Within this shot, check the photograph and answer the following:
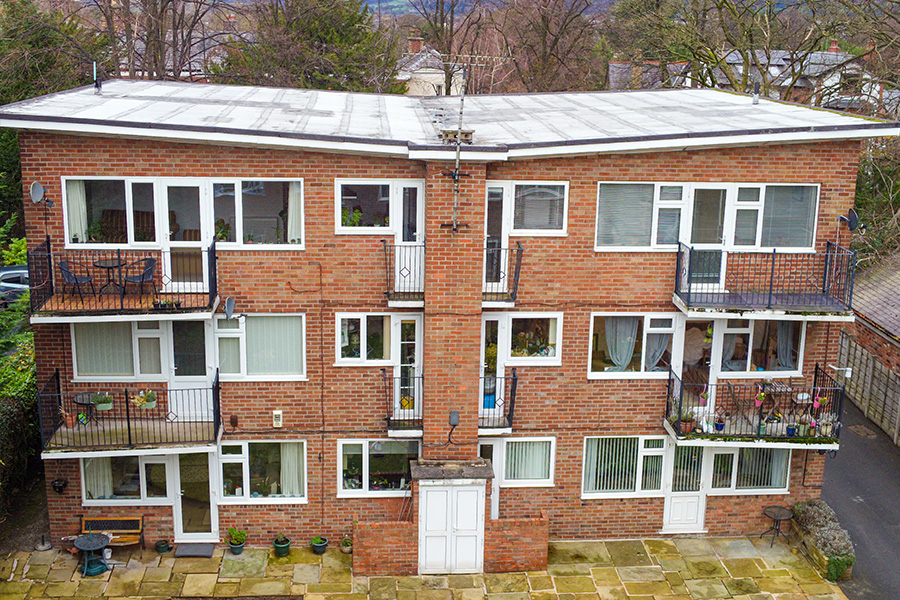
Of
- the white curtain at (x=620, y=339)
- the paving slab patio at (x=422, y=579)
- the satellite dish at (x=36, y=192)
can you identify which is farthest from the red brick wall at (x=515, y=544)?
the satellite dish at (x=36, y=192)

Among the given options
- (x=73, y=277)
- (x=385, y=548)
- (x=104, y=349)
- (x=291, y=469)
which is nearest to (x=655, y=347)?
(x=385, y=548)

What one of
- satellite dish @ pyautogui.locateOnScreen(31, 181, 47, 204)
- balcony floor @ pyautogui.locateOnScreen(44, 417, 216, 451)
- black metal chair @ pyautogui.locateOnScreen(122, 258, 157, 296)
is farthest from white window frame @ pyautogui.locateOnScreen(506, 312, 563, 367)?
satellite dish @ pyautogui.locateOnScreen(31, 181, 47, 204)

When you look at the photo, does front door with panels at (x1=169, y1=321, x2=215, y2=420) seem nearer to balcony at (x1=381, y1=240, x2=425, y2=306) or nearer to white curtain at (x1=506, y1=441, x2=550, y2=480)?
balcony at (x1=381, y1=240, x2=425, y2=306)

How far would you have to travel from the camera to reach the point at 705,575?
15125 mm

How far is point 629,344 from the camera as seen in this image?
15477 mm

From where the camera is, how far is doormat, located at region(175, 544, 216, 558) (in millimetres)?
15258

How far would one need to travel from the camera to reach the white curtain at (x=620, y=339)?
50.5 feet

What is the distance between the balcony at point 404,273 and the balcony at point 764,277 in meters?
4.52

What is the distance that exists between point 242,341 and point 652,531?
332 inches

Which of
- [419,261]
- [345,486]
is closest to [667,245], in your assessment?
[419,261]

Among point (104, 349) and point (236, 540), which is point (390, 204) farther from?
point (236, 540)

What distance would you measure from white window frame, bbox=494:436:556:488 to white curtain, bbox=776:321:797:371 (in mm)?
4452

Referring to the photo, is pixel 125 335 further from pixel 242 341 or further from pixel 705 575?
pixel 705 575

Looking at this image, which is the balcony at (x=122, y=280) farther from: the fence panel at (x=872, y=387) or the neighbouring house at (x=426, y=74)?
the neighbouring house at (x=426, y=74)
